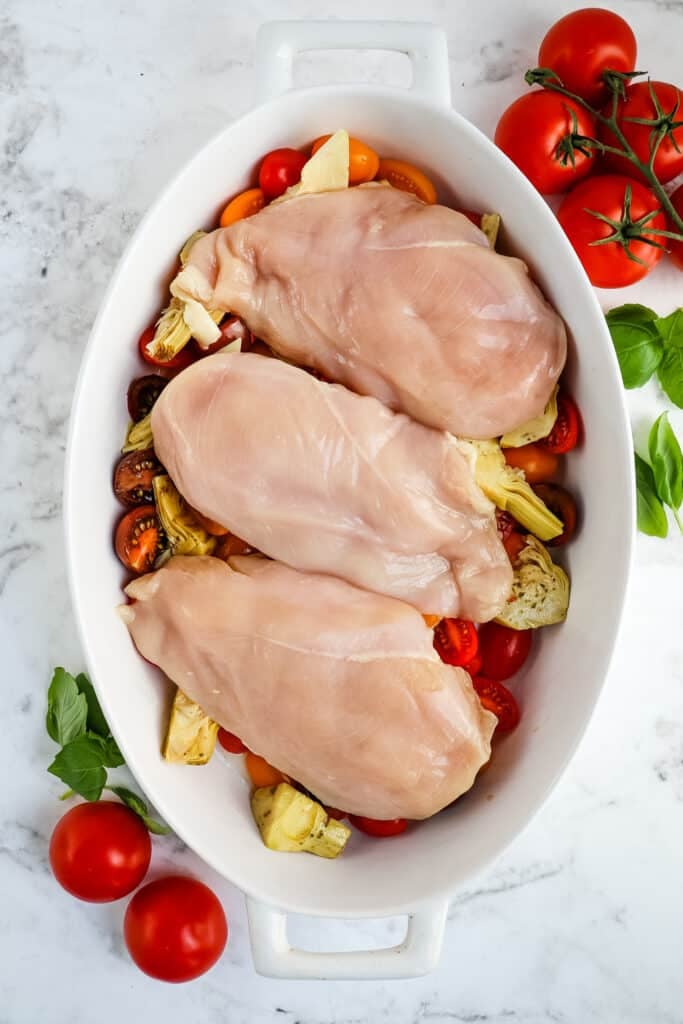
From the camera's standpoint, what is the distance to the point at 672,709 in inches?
75.9

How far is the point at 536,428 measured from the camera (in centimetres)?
166

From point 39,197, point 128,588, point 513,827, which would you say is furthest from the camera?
point 39,197

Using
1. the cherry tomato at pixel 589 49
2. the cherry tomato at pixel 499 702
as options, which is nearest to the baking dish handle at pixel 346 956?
the cherry tomato at pixel 499 702

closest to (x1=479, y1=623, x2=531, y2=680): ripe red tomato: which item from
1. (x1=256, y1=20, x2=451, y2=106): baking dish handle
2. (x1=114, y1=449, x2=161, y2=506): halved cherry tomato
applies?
(x1=114, y1=449, x2=161, y2=506): halved cherry tomato

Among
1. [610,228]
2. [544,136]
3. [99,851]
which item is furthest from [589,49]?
[99,851]

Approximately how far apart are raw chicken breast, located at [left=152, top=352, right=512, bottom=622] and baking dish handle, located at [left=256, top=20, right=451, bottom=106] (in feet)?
1.49

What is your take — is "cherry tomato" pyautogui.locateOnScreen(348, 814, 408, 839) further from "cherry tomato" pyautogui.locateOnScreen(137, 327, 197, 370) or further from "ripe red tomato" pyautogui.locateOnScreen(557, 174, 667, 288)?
"ripe red tomato" pyautogui.locateOnScreen(557, 174, 667, 288)

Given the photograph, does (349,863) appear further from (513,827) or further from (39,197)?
(39,197)

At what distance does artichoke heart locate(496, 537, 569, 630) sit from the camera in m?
1.70

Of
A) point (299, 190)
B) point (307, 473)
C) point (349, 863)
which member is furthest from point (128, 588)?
point (299, 190)

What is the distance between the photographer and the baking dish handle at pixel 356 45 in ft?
5.24

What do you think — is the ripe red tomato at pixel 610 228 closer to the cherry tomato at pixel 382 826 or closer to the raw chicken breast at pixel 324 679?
the raw chicken breast at pixel 324 679

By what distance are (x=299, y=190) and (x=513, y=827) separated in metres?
1.07

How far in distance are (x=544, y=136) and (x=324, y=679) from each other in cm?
100
